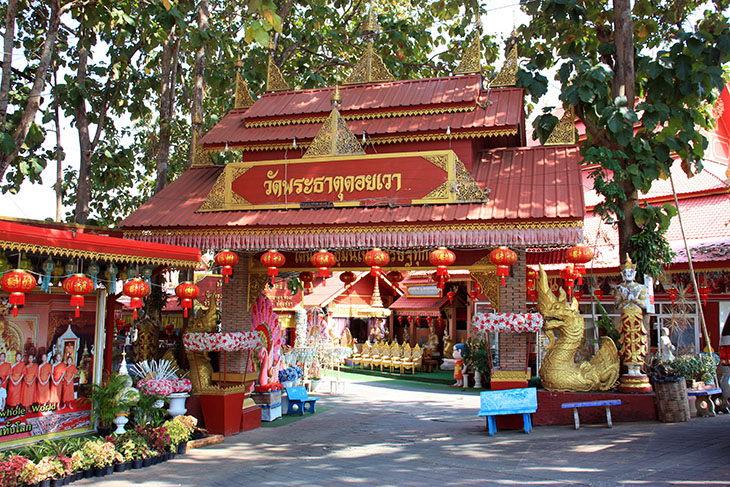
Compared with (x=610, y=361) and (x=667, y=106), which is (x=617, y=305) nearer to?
(x=610, y=361)

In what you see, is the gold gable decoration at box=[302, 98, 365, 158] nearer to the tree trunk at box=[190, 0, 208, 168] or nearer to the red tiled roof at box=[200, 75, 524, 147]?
the red tiled roof at box=[200, 75, 524, 147]

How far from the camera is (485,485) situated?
302 inches

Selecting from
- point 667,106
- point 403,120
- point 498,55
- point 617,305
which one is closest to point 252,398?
point 403,120

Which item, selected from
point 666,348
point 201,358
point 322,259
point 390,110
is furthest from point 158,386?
point 666,348

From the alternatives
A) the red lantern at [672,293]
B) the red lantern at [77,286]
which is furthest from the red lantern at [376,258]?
the red lantern at [672,293]

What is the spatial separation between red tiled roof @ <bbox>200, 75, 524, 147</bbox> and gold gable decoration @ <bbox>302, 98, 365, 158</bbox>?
1.88 feet

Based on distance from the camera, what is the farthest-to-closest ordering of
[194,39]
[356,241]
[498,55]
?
[498,55] < [194,39] < [356,241]

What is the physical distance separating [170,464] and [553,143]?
9.13 m

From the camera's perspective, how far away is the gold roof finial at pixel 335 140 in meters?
11.9

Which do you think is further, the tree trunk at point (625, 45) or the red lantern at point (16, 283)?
the tree trunk at point (625, 45)

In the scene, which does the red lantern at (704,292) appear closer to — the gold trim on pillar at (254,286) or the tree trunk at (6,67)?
the gold trim on pillar at (254,286)

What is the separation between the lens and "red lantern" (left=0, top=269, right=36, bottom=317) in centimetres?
780

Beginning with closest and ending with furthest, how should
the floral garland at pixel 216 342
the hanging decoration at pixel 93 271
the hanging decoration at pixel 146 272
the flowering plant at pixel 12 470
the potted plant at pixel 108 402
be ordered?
the flowering plant at pixel 12 470
the hanging decoration at pixel 93 271
the potted plant at pixel 108 402
the hanging decoration at pixel 146 272
the floral garland at pixel 216 342

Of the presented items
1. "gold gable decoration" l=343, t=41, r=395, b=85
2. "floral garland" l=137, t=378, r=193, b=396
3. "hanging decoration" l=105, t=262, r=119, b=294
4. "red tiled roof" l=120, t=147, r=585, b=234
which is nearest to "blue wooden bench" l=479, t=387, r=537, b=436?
"red tiled roof" l=120, t=147, r=585, b=234
